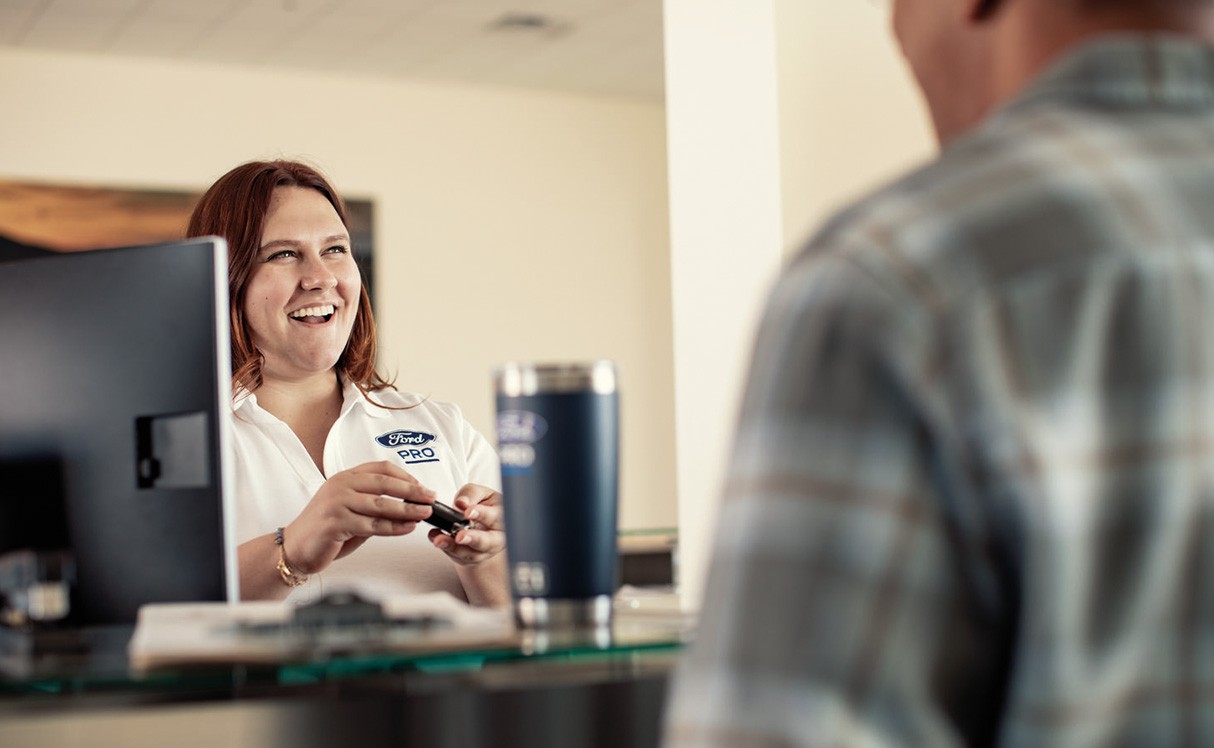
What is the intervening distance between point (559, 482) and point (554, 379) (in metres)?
0.08

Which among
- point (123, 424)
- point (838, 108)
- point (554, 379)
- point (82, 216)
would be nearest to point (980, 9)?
point (554, 379)

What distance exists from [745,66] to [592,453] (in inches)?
79.4

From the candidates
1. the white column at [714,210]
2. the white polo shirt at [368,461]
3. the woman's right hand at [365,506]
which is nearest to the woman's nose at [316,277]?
the white polo shirt at [368,461]

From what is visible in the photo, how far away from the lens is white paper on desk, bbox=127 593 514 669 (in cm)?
90

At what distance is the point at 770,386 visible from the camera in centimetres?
45

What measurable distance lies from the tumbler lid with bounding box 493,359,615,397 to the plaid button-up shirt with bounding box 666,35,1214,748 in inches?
20.8

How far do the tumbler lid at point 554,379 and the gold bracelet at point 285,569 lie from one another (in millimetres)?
793

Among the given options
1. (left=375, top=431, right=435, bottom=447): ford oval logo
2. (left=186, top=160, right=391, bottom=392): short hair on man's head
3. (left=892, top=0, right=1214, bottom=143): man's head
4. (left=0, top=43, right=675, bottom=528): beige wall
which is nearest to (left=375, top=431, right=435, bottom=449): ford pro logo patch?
(left=375, top=431, right=435, bottom=447): ford oval logo

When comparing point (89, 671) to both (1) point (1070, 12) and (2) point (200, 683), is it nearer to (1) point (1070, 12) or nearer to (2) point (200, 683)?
(2) point (200, 683)

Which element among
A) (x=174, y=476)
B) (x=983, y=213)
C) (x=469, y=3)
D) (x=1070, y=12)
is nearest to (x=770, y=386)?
(x=983, y=213)

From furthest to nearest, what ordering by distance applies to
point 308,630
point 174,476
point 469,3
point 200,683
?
point 469,3
point 174,476
point 308,630
point 200,683

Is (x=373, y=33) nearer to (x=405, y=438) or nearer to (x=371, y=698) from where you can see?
(x=405, y=438)

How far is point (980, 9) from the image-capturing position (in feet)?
1.83

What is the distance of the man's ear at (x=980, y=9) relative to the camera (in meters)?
0.55
